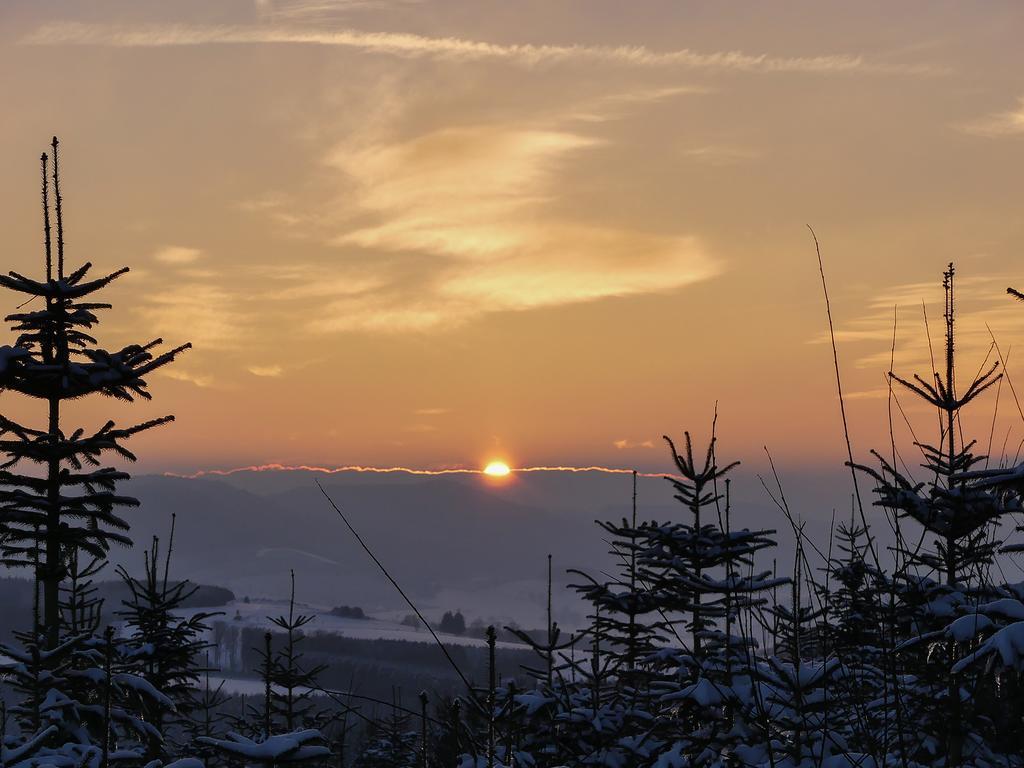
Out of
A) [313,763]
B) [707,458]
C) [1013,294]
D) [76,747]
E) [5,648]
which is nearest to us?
[313,763]

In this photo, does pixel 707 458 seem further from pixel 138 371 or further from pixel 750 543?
pixel 138 371

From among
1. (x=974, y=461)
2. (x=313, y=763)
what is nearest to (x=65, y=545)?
(x=313, y=763)

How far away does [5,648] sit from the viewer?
12.5 meters

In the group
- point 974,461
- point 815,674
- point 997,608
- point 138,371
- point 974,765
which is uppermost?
point 138,371

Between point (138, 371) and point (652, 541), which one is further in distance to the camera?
point (652, 541)

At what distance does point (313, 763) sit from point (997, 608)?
14.0ft

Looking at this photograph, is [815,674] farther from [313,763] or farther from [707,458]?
→ [707,458]

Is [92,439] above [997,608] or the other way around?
above

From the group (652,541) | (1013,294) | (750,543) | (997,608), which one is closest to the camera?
(997,608)

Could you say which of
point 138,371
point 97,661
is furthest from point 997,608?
point 138,371

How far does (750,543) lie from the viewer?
49.2ft

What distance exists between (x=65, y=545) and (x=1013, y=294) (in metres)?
13.2

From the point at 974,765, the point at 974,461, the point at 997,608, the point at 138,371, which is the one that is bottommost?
the point at 974,765

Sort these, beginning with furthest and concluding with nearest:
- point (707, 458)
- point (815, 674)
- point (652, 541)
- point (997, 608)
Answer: point (707, 458), point (652, 541), point (815, 674), point (997, 608)
